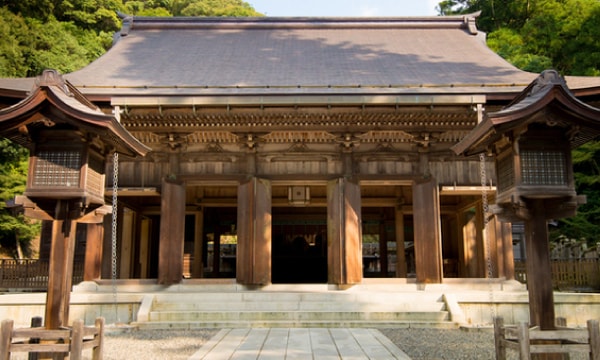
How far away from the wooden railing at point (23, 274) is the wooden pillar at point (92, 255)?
158 inches

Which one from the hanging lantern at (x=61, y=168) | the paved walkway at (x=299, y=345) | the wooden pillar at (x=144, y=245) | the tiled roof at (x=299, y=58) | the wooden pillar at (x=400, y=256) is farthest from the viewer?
the wooden pillar at (x=144, y=245)

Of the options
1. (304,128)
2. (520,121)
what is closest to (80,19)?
(304,128)

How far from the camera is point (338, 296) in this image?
371 inches

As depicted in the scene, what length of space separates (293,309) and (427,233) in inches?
146

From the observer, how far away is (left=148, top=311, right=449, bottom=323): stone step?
8609 millimetres

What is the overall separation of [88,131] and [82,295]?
5049mm

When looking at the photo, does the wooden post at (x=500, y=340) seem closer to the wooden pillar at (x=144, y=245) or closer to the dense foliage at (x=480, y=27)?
the wooden pillar at (x=144, y=245)

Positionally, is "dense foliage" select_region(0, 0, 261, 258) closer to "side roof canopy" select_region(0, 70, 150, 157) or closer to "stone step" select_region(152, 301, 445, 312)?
"stone step" select_region(152, 301, 445, 312)

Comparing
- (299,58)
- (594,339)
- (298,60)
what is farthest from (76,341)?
(299,58)

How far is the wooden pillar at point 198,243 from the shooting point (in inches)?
571

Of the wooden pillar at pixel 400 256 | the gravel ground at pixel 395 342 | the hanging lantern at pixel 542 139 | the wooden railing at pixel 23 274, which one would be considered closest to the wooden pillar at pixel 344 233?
the gravel ground at pixel 395 342

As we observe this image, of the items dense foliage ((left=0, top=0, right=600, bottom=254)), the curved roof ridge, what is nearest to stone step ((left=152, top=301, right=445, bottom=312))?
dense foliage ((left=0, top=0, right=600, bottom=254))

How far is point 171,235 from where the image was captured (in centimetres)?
1067

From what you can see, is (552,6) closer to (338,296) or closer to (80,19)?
(338,296)
